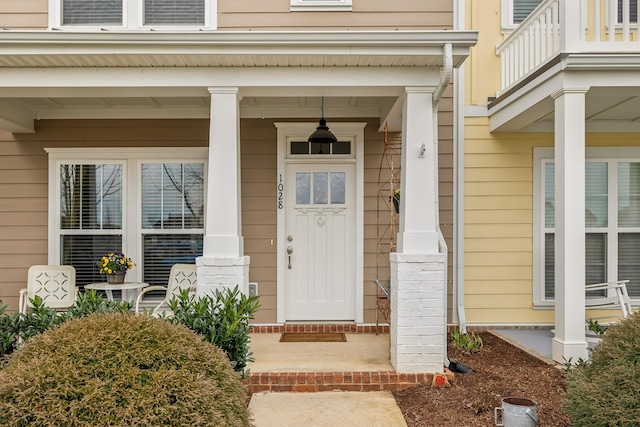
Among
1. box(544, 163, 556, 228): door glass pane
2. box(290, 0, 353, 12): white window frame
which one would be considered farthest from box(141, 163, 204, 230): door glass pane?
box(544, 163, 556, 228): door glass pane

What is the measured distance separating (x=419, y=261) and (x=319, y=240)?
77.0 inches

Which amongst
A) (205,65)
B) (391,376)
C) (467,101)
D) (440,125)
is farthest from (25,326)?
(467,101)

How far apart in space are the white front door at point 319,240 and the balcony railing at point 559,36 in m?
2.20

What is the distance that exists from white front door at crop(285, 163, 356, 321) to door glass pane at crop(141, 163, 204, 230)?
3.99 ft

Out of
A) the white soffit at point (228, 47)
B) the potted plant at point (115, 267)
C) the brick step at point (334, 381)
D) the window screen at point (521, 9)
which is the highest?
the window screen at point (521, 9)

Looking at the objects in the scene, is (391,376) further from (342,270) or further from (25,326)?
(25,326)

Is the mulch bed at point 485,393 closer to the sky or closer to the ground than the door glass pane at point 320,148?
closer to the ground

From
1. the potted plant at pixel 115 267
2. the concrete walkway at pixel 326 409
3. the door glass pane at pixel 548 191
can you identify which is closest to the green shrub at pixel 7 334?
the concrete walkway at pixel 326 409

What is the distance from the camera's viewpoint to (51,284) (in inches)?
222

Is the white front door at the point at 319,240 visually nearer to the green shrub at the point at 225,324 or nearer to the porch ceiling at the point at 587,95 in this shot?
the porch ceiling at the point at 587,95

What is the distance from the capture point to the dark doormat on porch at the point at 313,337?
538 cm

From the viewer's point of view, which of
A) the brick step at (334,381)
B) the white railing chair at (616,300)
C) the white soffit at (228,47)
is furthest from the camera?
the white railing chair at (616,300)

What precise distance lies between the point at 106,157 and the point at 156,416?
4.53 meters

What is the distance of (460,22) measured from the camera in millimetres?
5676
